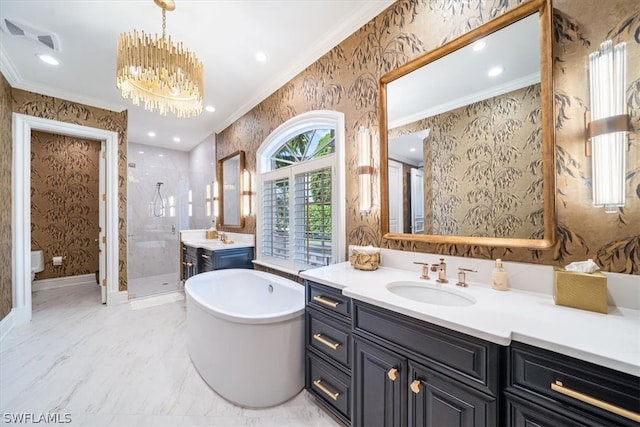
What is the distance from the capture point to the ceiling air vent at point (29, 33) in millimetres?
1940

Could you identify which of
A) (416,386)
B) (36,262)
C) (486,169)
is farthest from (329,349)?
(36,262)

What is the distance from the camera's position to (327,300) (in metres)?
1.48

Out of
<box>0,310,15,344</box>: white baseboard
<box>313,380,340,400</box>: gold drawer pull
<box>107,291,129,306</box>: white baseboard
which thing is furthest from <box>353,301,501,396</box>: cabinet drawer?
<box>107,291,129,306</box>: white baseboard

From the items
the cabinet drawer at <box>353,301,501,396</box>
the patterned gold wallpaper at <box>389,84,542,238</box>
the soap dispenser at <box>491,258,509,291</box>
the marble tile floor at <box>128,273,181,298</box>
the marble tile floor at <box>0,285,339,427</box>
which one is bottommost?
the marble tile floor at <box>0,285,339,427</box>

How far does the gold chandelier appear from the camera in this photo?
5.41 ft

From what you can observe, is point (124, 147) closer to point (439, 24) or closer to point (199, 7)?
point (199, 7)

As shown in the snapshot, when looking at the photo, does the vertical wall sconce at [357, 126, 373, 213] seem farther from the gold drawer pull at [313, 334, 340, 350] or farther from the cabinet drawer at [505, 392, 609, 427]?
the cabinet drawer at [505, 392, 609, 427]

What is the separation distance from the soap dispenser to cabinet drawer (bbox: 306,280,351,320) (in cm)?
76

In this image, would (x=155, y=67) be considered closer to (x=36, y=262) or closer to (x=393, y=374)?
(x=393, y=374)

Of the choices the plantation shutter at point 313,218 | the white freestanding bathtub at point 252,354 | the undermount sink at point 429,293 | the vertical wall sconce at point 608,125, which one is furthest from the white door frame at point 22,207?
the vertical wall sconce at point 608,125

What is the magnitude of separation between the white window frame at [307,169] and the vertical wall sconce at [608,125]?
4.66ft

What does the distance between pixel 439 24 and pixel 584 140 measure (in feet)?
3.47

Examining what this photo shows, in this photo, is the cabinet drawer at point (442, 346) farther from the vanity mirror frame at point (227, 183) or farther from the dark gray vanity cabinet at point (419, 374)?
the vanity mirror frame at point (227, 183)

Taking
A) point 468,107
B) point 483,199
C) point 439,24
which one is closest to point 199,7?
point 439,24
